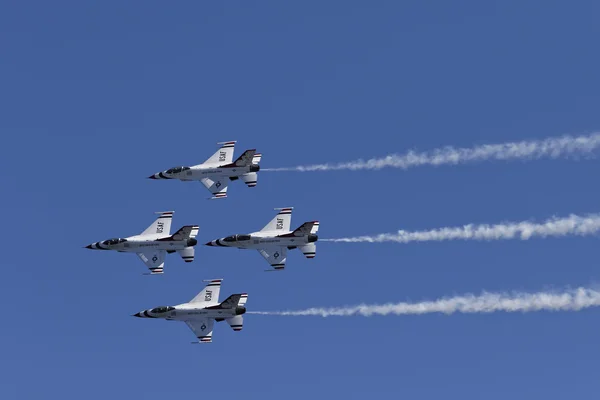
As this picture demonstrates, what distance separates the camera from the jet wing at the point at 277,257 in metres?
153

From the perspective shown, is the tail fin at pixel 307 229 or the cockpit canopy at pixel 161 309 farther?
the cockpit canopy at pixel 161 309

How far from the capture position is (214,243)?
156m

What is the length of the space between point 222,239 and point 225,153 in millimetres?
9919

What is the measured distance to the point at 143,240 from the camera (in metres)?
157

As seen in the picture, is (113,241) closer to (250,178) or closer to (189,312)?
(189,312)

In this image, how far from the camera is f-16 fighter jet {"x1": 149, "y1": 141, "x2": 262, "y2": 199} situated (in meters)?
158

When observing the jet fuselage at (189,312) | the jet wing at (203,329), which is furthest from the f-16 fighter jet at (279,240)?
the jet wing at (203,329)

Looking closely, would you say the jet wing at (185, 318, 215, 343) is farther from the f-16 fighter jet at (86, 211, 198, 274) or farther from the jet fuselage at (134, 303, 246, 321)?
the f-16 fighter jet at (86, 211, 198, 274)

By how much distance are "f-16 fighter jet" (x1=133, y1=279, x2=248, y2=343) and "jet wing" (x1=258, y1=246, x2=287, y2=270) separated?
3769 mm

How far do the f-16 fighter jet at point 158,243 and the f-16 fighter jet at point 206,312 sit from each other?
344 cm

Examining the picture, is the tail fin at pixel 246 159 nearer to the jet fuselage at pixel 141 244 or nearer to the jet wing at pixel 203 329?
the jet fuselage at pixel 141 244

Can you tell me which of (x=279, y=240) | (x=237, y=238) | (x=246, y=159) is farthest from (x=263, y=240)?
(x=246, y=159)

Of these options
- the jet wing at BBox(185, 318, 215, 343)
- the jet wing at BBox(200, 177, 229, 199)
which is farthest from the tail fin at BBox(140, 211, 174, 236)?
the jet wing at BBox(185, 318, 215, 343)

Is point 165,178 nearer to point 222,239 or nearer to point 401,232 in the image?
point 222,239
